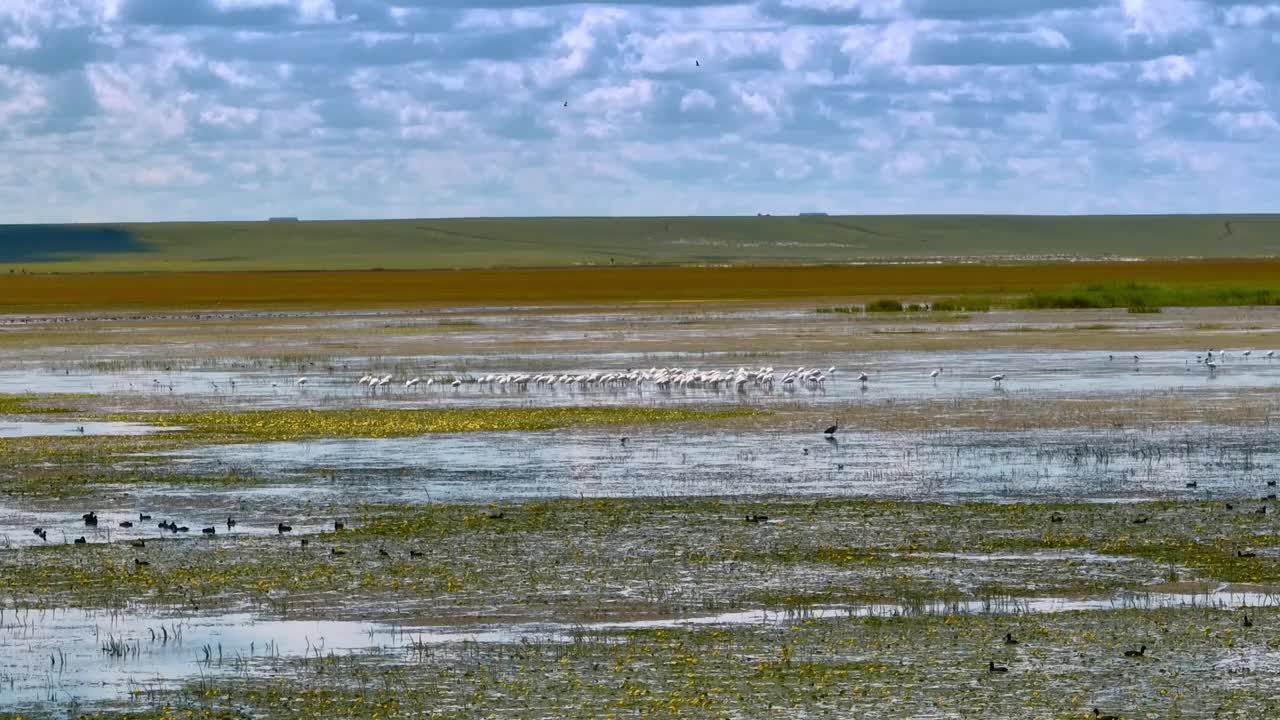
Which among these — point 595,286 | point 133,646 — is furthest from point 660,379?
point 595,286

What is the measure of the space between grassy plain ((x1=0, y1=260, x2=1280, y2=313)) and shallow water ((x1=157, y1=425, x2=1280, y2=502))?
2058 inches

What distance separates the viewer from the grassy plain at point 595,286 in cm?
9400

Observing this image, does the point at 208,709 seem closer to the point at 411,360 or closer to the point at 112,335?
the point at 411,360

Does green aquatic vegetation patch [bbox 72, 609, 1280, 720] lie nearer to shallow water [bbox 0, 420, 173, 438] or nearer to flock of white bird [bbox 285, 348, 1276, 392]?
shallow water [bbox 0, 420, 173, 438]

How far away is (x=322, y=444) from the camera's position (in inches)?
1244

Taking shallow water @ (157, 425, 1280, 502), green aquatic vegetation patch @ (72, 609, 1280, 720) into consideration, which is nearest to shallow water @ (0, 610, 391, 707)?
green aquatic vegetation patch @ (72, 609, 1280, 720)

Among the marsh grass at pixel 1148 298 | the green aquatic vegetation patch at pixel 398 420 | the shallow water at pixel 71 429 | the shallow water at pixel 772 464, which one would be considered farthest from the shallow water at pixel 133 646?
the marsh grass at pixel 1148 298

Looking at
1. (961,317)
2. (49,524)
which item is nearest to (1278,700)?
(49,524)

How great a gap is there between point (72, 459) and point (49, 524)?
273 inches

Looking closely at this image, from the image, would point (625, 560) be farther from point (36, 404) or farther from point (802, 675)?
point (36, 404)

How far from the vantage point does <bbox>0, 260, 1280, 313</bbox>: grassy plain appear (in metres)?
94.0

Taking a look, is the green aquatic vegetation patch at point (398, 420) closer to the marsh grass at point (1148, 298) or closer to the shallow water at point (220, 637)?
the shallow water at point (220, 637)

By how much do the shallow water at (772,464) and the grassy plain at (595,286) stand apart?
52263 millimetres

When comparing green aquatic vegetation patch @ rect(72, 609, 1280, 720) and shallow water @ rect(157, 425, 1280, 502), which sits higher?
shallow water @ rect(157, 425, 1280, 502)
